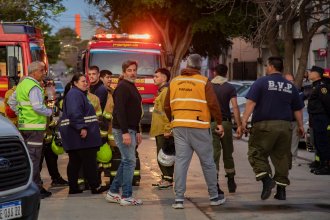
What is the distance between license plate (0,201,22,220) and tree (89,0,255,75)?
25.7m

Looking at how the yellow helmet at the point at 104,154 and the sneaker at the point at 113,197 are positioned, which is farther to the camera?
the yellow helmet at the point at 104,154

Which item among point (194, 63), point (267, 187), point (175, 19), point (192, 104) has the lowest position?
point (267, 187)

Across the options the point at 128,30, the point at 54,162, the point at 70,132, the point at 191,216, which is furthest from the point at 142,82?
the point at 128,30

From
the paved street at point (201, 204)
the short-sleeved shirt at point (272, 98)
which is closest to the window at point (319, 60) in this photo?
the paved street at point (201, 204)

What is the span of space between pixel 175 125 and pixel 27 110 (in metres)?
2.01

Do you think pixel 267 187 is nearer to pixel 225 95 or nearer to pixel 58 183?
pixel 225 95

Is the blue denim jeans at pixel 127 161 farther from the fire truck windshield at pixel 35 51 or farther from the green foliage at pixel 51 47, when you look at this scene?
the green foliage at pixel 51 47

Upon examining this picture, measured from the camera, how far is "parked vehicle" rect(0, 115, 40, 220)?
17.8 ft

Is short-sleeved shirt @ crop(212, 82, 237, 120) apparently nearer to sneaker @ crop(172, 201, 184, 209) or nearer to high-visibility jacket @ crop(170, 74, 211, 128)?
high-visibility jacket @ crop(170, 74, 211, 128)

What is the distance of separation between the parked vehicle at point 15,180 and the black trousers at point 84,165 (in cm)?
313

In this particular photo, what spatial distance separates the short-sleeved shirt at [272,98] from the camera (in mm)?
8633

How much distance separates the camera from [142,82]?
1911 centimetres

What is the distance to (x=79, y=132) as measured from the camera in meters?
8.80

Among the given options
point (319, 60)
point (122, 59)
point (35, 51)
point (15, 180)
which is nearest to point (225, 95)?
point (15, 180)
